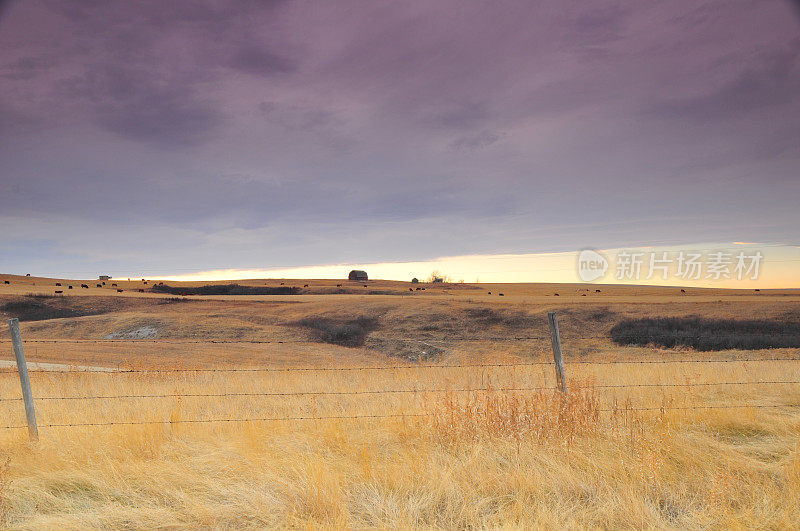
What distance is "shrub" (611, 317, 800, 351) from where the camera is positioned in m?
24.3

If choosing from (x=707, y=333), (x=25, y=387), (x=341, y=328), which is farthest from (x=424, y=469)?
(x=707, y=333)

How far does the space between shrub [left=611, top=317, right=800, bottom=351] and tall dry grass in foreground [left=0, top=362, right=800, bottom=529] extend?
18104mm

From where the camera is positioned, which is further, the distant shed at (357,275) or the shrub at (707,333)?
the distant shed at (357,275)

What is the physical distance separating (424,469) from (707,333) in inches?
1014

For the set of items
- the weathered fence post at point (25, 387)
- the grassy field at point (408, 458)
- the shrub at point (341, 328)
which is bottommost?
the shrub at point (341, 328)

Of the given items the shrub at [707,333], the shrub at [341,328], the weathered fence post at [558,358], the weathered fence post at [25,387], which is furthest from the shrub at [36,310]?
the weathered fence post at [558,358]

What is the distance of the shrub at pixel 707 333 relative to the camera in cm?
2426

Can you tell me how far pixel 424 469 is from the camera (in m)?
5.61

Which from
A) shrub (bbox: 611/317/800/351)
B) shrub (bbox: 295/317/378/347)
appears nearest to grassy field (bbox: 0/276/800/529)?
shrub (bbox: 611/317/800/351)

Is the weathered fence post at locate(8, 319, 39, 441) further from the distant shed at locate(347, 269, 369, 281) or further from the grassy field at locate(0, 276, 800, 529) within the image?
the distant shed at locate(347, 269, 369, 281)

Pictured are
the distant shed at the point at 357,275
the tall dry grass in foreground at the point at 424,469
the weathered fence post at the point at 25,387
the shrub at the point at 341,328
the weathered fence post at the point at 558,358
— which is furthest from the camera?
the distant shed at the point at 357,275

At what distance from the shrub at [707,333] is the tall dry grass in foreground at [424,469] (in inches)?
713

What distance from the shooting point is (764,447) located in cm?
671

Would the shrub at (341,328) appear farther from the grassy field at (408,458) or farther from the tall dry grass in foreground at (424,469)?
the tall dry grass in foreground at (424,469)
